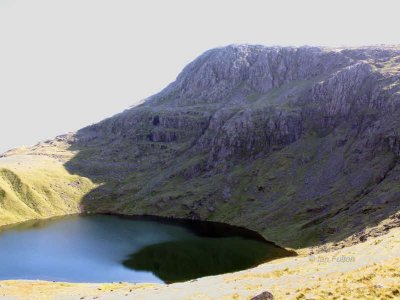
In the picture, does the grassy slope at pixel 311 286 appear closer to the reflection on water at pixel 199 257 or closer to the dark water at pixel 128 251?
the dark water at pixel 128 251

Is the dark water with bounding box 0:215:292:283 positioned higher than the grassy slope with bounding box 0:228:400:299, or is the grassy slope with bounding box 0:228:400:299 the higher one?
the grassy slope with bounding box 0:228:400:299

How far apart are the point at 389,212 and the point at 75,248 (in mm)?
104183

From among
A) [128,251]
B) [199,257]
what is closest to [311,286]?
[199,257]

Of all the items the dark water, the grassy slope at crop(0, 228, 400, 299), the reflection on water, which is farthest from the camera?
the dark water

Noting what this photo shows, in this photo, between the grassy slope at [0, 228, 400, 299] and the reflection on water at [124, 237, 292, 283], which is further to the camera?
the reflection on water at [124, 237, 292, 283]

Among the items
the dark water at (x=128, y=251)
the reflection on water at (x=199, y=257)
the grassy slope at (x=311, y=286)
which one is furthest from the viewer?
the dark water at (x=128, y=251)

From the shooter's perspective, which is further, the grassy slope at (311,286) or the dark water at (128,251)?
the dark water at (128,251)

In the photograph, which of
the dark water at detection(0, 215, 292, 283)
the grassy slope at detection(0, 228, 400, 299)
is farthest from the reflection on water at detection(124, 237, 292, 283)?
the grassy slope at detection(0, 228, 400, 299)

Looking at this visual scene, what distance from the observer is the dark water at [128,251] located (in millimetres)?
119562

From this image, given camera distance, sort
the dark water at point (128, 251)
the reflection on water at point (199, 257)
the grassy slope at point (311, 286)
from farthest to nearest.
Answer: the dark water at point (128, 251) < the reflection on water at point (199, 257) < the grassy slope at point (311, 286)

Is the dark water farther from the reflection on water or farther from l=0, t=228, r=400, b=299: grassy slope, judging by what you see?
l=0, t=228, r=400, b=299: grassy slope

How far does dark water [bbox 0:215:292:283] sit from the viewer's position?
392 feet

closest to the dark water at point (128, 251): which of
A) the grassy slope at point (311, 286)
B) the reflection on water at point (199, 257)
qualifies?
the reflection on water at point (199, 257)

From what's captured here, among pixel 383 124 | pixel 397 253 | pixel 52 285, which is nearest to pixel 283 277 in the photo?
pixel 397 253
